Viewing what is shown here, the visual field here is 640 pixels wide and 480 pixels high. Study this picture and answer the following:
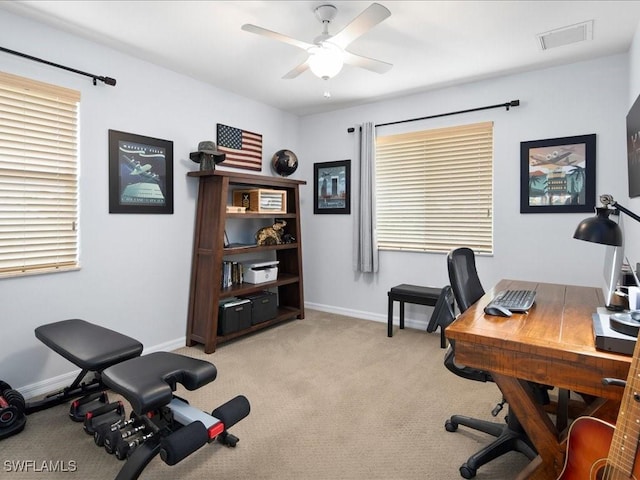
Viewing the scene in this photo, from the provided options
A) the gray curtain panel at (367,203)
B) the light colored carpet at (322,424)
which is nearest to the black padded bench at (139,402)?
the light colored carpet at (322,424)

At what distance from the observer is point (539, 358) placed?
1.29 metres

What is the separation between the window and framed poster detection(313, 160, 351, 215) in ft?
8.71

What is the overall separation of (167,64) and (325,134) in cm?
199

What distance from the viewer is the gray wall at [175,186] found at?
2604mm

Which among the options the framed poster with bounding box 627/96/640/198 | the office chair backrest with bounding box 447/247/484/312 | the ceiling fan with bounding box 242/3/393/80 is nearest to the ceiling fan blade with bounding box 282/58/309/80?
the ceiling fan with bounding box 242/3/393/80

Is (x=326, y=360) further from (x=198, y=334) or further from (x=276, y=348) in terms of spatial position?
(x=198, y=334)

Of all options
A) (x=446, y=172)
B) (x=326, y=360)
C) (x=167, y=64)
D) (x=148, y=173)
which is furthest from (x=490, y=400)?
(x=167, y=64)

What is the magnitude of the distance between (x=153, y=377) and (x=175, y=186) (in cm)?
214

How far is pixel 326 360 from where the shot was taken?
10.6 ft

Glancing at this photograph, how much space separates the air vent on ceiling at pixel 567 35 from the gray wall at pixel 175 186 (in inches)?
14.1

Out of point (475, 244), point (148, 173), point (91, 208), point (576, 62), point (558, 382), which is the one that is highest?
point (576, 62)

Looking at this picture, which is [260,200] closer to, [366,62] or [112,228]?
[112,228]

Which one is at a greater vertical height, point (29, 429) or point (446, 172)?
point (446, 172)

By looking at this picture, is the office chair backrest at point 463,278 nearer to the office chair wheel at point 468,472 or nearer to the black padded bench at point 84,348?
the office chair wheel at point 468,472
